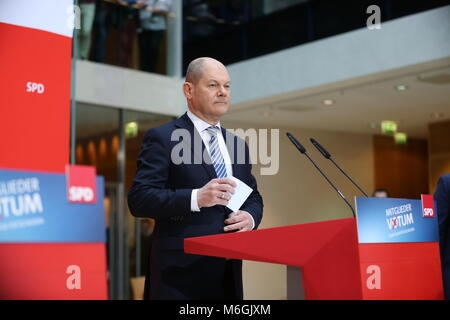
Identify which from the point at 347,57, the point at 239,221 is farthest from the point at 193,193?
the point at 347,57

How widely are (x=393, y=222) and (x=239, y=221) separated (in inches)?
20.0

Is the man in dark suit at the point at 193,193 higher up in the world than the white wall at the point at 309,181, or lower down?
lower down

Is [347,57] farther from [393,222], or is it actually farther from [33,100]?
[33,100]

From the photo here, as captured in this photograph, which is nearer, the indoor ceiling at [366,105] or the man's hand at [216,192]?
the man's hand at [216,192]

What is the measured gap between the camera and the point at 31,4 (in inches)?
90.0

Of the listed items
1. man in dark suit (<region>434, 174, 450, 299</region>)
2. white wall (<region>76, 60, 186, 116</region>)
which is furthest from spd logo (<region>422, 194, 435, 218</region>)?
white wall (<region>76, 60, 186, 116</region>)

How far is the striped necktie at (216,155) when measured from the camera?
2385mm

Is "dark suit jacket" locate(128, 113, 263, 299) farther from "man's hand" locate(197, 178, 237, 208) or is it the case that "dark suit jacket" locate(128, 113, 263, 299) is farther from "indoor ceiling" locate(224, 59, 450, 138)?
"indoor ceiling" locate(224, 59, 450, 138)

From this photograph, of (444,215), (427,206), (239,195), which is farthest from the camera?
(444,215)

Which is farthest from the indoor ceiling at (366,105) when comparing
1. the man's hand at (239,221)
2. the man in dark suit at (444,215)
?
the man's hand at (239,221)

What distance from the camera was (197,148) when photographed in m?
2.38

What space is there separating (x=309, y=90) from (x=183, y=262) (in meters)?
6.32

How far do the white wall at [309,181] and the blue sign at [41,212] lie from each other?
7.94 metres

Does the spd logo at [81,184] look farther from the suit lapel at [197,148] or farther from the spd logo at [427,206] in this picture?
the spd logo at [427,206]
